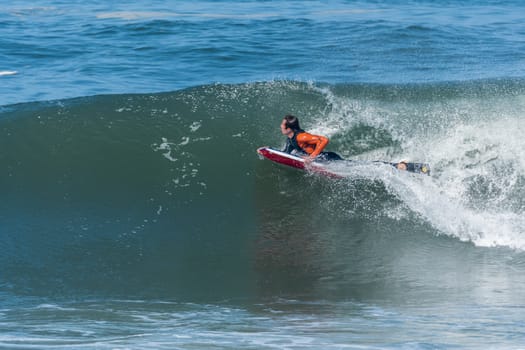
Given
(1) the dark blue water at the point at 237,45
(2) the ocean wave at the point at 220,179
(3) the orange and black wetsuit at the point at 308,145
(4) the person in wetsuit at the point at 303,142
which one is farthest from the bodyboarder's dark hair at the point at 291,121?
(1) the dark blue water at the point at 237,45

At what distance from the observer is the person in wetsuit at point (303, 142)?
1066cm

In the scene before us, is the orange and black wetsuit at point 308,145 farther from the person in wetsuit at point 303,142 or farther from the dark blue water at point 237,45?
the dark blue water at point 237,45

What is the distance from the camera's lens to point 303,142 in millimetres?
10844

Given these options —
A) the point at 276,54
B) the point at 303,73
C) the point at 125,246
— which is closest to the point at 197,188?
the point at 125,246

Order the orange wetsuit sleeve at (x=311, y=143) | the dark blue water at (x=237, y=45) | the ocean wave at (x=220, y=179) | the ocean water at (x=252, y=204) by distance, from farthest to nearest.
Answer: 1. the dark blue water at (x=237, y=45)
2. the orange wetsuit sleeve at (x=311, y=143)
3. the ocean wave at (x=220, y=179)
4. the ocean water at (x=252, y=204)

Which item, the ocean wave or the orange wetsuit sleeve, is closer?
the ocean wave

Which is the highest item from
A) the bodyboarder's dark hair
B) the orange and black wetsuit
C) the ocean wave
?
the bodyboarder's dark hair

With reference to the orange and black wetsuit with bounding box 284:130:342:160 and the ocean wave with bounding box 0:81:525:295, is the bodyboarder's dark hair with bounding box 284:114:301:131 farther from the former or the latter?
the ocean wave with bounding box 0:81:525:295

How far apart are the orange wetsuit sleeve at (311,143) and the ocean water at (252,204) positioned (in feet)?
1.43

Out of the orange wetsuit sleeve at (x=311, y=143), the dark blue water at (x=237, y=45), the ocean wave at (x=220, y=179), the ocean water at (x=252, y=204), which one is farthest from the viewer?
the dark blue water at (x=237, y=45)

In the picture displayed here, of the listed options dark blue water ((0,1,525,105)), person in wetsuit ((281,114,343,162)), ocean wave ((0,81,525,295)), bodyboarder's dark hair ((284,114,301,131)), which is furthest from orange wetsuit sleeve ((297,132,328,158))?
dark blue water ((0,1,525,105))

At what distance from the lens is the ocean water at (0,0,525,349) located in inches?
261

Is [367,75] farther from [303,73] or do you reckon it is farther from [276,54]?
[276,54]

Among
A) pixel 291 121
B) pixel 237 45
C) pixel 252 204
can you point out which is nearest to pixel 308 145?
pixel 291 121
